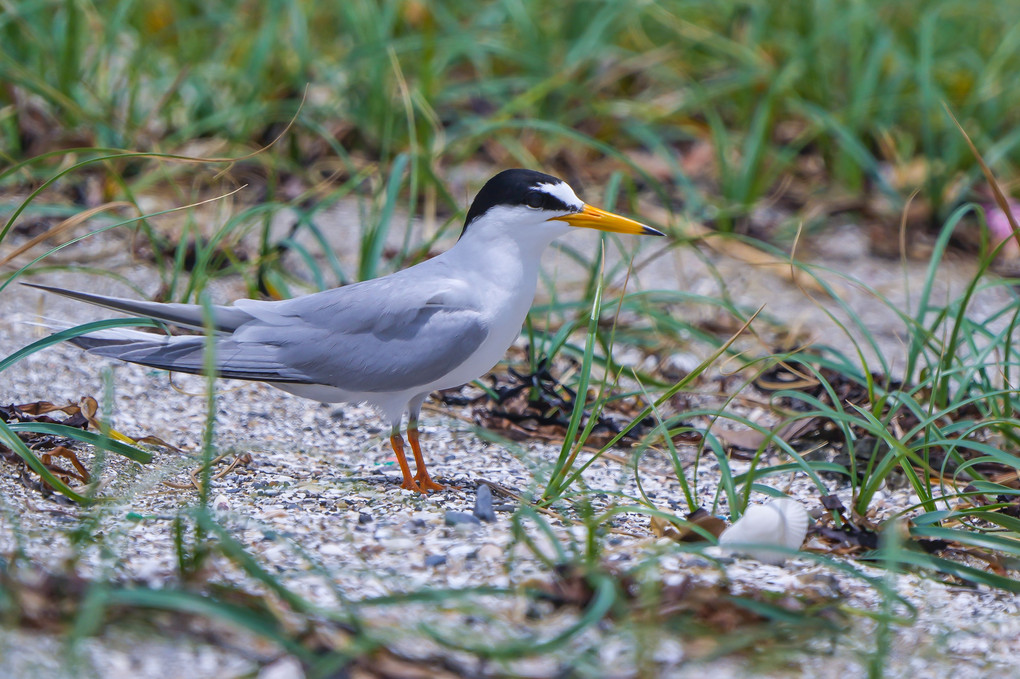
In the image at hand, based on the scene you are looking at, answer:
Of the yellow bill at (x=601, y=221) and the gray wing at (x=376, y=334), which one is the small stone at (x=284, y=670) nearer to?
the gray wing at (x=376, y=334)

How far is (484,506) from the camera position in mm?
1999

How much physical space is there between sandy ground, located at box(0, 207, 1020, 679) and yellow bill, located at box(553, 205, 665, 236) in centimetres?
56

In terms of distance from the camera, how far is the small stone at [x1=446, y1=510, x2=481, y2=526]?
1937mm

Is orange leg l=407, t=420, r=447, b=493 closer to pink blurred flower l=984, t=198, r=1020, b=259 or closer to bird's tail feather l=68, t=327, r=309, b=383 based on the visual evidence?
bird's tail feather l=68, t=327, r=309, b=383

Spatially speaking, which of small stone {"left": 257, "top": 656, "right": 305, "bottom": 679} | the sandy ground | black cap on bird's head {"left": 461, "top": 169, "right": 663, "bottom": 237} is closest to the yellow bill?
black cap on bird's head {"left": 461, "top": 169, "right": 663, "bottom": 237}

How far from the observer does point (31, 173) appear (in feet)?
11.1

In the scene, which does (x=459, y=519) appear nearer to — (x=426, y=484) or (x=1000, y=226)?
(x=426, y=484)

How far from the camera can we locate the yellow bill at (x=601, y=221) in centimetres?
242

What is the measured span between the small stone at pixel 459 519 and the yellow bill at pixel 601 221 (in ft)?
2.56

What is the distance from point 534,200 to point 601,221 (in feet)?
0.56

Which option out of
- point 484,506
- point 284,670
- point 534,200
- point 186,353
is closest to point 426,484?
point 484,506

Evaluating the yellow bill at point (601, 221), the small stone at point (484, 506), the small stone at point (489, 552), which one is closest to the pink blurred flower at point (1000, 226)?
the yellow bill at point (601, 221)

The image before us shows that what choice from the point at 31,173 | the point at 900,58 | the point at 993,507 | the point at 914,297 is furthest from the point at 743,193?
the point at 31,173

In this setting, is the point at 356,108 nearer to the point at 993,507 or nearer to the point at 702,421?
the point at 702,421
